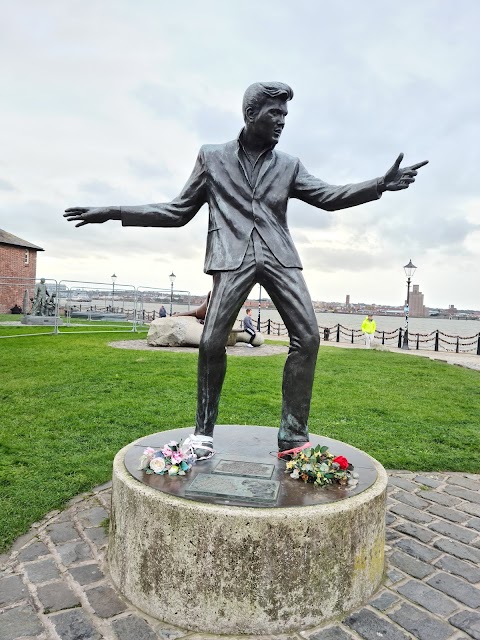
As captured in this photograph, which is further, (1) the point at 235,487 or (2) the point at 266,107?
(2) the point at 266,107

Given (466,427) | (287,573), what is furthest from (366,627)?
(466,427)

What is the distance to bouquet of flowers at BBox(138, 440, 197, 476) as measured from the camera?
9.89 feet

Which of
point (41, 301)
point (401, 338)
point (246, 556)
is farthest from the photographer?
point (41, 301)

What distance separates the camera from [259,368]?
1092 centimetres

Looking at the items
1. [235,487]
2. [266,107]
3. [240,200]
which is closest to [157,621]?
[235,487]

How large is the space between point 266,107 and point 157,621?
9.63 ft

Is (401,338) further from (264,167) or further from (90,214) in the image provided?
(90,214)

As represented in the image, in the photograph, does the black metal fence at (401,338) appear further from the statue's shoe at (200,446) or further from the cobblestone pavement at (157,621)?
the statue's shoe at (200,446)

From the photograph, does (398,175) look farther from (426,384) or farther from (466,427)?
(426,384)

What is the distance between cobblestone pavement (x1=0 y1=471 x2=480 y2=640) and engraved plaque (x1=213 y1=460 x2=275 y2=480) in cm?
83

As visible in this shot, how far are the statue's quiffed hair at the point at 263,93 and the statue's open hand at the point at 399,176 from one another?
2.58 feet

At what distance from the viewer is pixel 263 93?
314 centimetres

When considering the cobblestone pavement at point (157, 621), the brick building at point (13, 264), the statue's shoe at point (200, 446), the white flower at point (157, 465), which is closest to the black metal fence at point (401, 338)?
the cobblestone pavement at point (157, 621)

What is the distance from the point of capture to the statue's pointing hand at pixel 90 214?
11.1 feet
